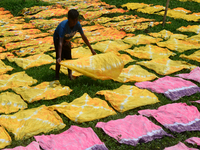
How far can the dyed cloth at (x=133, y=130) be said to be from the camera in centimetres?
265

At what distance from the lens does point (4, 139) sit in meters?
2.58

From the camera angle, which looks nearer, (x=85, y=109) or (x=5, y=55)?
(x=85, y=109)

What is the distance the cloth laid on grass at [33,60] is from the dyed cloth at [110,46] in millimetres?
1488

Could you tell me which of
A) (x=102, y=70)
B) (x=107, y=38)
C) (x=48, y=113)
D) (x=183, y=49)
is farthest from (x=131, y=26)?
(x=48, y=113)

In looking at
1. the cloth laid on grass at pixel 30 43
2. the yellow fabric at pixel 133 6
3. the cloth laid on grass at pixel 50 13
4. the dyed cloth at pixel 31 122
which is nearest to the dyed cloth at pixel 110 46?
the cloth laid on grass at pixel 30 43

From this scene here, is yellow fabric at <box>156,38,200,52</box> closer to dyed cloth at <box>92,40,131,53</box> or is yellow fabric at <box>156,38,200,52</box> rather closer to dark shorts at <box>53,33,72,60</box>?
dyed cloth at <box>92,40,131,53</box>

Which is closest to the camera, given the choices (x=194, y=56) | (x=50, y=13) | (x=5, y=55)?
(x=194, y=56)

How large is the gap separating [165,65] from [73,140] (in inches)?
128

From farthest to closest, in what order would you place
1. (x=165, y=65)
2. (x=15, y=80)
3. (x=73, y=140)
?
(x=165, y=65) < (x=15, y=80) < (x=73, y=140)

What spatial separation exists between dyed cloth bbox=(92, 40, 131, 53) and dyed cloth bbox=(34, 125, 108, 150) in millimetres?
3627

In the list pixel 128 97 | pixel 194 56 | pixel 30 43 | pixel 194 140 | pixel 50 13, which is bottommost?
pixel 194 140

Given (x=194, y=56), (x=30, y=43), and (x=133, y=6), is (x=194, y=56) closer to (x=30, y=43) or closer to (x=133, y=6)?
(x=30, y=43)

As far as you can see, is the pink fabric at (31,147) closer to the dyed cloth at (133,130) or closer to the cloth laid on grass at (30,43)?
the dyed cloth at (133,130)

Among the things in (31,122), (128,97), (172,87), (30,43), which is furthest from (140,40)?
(31,122)
